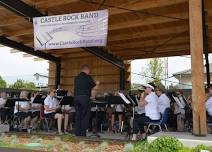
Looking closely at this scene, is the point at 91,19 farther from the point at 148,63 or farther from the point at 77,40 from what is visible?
the point at 148,63

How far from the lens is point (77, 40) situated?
9047 mm

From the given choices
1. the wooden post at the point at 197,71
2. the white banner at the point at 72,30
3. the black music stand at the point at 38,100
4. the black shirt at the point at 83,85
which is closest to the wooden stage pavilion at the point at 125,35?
the wooden post at the point at 197,71

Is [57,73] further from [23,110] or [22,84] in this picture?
[22,84]

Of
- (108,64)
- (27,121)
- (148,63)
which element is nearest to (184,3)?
(27,121)

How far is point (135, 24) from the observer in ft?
40.9

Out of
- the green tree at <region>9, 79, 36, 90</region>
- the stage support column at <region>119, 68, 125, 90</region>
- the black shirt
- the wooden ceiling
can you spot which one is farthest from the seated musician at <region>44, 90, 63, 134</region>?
the green tree at <region>9, 79, 36, 90</region>

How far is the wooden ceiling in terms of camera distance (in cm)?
1134

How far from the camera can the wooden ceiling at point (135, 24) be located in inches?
447

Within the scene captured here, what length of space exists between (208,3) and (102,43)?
4.04 m

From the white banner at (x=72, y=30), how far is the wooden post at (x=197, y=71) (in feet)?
8.79

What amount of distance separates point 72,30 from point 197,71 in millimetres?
3833

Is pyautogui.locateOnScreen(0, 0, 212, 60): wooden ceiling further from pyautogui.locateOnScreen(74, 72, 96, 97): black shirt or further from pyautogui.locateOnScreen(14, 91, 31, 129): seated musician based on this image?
pyautogui.locateOnScreen(74, 72, 96, 97): black shirt

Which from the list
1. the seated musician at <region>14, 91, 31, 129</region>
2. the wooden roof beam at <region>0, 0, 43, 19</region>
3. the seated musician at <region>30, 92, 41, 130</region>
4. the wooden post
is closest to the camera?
the wooden post

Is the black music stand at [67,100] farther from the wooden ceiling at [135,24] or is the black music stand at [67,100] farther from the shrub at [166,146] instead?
the shrub at [166,146]
